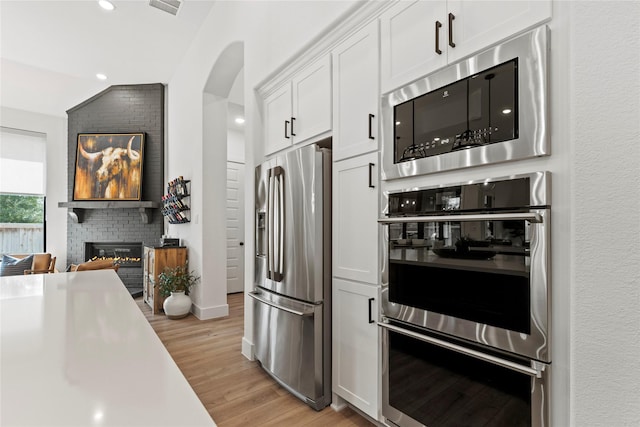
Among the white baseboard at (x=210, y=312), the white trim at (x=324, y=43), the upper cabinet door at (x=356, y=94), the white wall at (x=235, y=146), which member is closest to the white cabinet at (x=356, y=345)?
Result: the upper cabinet door at (x=356, y=94)

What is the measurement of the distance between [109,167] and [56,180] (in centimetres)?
178

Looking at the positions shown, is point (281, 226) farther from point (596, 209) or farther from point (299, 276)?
point (596, 209)

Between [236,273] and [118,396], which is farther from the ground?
[118,396]

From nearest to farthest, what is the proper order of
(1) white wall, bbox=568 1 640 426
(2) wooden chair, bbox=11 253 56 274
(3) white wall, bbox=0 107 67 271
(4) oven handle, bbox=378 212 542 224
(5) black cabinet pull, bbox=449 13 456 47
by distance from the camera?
(1) white wall, bbox=568 1 640 426 → (4) oven handle, bbox=378 212 542 224 → (5) black cabinet pull, bbox=449 13 456 47 → (2) wooden chair, bbox=11 253 56 274 → (3) white wall, bbox=0 107 67 271

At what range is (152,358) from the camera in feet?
2.22

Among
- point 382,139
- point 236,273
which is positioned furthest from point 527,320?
point 236,273

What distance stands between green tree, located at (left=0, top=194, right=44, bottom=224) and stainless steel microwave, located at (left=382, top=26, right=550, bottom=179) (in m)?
7.44

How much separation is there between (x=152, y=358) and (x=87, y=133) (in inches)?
256

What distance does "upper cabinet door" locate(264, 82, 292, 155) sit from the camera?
248 centimetres

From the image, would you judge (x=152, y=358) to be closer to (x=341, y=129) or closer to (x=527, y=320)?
(x=527, y=320)

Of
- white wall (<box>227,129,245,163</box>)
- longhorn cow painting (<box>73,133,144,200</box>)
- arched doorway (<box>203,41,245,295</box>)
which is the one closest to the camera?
arched doorway (<box>203,41,245,295</box>)

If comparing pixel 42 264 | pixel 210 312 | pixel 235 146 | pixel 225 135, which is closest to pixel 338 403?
pixel 210 312

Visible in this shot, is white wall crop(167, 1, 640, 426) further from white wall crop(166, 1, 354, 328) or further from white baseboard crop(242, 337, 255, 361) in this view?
white baseboard crop(242, 337, 255, 361)

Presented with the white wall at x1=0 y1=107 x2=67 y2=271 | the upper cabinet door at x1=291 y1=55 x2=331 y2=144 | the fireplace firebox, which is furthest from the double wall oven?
the white wall at x1=0 y1=107 x2=67 y2=271
